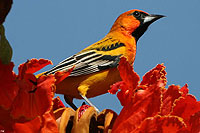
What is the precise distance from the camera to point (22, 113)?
2.95 feet

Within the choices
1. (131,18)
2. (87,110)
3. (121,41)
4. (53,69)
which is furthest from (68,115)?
(131,18)

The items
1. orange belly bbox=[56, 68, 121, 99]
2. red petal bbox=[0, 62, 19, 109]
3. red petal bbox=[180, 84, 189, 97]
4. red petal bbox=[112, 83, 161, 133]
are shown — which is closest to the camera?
red petal bbox=[0, 62, 19, 109]

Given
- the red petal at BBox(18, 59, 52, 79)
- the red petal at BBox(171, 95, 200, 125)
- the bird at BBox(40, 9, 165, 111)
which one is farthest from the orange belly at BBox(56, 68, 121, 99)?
the red petal at BBox(18, 59, 52, 79)

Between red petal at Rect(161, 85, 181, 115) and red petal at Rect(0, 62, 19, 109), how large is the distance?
563 millimetres

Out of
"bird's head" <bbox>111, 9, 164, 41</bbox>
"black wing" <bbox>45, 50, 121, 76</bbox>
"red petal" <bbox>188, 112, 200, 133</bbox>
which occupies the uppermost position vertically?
"bird's head" <bbox>111, 9, 164, 41</bbox>

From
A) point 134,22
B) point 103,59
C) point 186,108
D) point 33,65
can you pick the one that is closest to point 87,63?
point 103,59

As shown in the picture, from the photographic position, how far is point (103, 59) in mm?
3383

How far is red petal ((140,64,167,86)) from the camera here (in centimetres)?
135

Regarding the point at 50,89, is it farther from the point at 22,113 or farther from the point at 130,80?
the point at 130,80

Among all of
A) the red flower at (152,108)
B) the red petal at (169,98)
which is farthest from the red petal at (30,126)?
the red petal at (169,98)

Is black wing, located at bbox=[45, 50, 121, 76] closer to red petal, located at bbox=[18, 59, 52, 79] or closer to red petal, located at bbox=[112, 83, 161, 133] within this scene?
red petal, located at bbox=[112, 83, 161, 133]

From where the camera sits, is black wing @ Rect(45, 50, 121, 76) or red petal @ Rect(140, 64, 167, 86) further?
black wing @ Rect(45, 50, 121, 76)

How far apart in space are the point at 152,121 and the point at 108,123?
0.18 m

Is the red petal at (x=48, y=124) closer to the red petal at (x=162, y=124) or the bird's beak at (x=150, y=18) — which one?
the red petal at (x=162, y=124)
